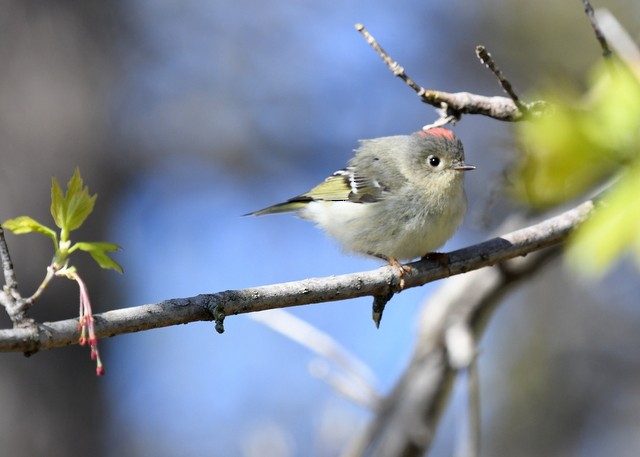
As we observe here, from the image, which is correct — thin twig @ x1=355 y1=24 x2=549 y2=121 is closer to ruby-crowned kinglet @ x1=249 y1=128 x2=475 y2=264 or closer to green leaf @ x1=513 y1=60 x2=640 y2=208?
ruby-crowned kinglet @ x1=249 y1=128 x2=475 y2=264

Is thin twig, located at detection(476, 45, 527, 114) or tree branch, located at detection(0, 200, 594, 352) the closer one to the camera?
tree branch, located at detection(0, 200, 594, 352)

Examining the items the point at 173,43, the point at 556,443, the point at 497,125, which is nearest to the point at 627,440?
the point at 556,443

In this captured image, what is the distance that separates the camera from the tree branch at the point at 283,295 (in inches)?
63.7

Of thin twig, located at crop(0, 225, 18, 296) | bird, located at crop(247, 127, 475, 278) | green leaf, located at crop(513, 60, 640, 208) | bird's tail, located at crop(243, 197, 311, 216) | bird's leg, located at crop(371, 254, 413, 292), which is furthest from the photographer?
bird's tail, located at crop(243, 197, 311, 216)

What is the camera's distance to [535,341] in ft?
20.2

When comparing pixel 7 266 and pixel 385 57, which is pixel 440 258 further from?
pixel 7 266

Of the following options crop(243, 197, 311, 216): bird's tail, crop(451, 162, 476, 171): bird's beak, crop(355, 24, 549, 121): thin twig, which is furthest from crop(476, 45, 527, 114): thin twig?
crop(243, 197, 311, 216): bird's tail

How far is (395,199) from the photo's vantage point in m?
3.35

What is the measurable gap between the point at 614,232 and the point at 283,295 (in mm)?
873

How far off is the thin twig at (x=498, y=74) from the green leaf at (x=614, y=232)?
77 centimetres

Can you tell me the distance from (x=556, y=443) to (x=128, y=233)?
11.4ft

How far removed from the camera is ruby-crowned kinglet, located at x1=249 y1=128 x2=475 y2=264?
3.17m

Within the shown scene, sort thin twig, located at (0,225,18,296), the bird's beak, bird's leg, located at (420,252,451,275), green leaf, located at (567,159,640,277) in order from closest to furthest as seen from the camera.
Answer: green leaf, located at (567,159,640,277) → thin twig, located at (0,225,18,296) → bird's leg, located at (420,252,451,275) → the bird's beak

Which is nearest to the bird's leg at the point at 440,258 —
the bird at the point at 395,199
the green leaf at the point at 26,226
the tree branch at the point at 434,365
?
the bird at the point at 395,199
